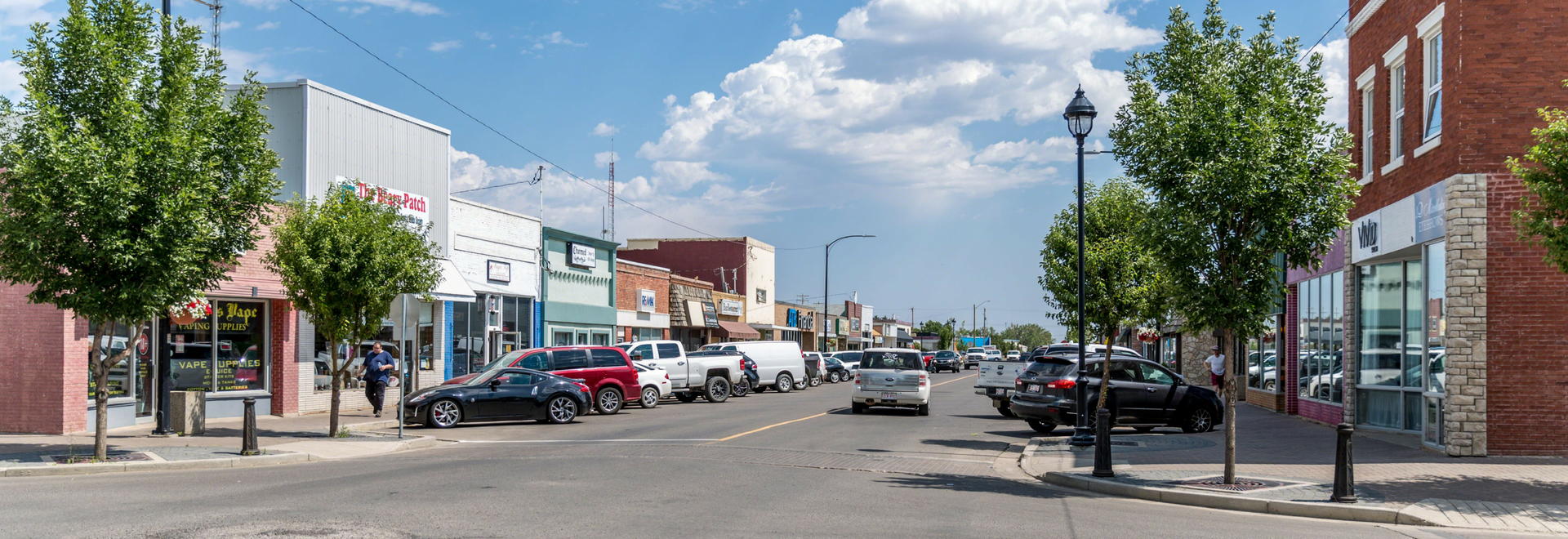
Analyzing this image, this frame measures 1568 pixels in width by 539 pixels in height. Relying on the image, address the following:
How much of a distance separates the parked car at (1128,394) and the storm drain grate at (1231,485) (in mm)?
7017

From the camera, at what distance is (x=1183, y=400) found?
20.4m

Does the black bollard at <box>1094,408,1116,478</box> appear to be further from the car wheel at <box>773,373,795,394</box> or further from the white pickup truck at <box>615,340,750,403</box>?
the car wheel at <box>773,373,795,394</box>

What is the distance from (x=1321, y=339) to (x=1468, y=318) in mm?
7247

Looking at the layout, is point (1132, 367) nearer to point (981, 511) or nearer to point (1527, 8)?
point (1527, 8)

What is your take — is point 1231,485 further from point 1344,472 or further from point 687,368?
point 687,368

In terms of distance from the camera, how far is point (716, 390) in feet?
99.7

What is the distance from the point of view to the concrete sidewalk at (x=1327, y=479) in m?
10.5

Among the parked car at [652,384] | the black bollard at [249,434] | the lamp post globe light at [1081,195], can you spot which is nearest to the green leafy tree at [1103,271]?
the lamp post globe light at [1081,195]

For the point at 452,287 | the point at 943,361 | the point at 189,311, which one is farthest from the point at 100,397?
the point at 943,361

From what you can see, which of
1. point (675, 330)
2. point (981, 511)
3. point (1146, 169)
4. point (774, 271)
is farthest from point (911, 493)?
point (774, 271)

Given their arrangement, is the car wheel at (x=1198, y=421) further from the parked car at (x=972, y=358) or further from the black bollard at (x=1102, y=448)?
the parked car at (x=972, y=358)

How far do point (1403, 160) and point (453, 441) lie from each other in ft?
51.5

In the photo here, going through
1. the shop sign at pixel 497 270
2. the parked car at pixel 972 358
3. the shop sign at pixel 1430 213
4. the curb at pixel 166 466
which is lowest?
the parked car at pixel 972 358

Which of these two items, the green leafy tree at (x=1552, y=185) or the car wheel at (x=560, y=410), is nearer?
the green leafy tree at (x=1552, y=185)
